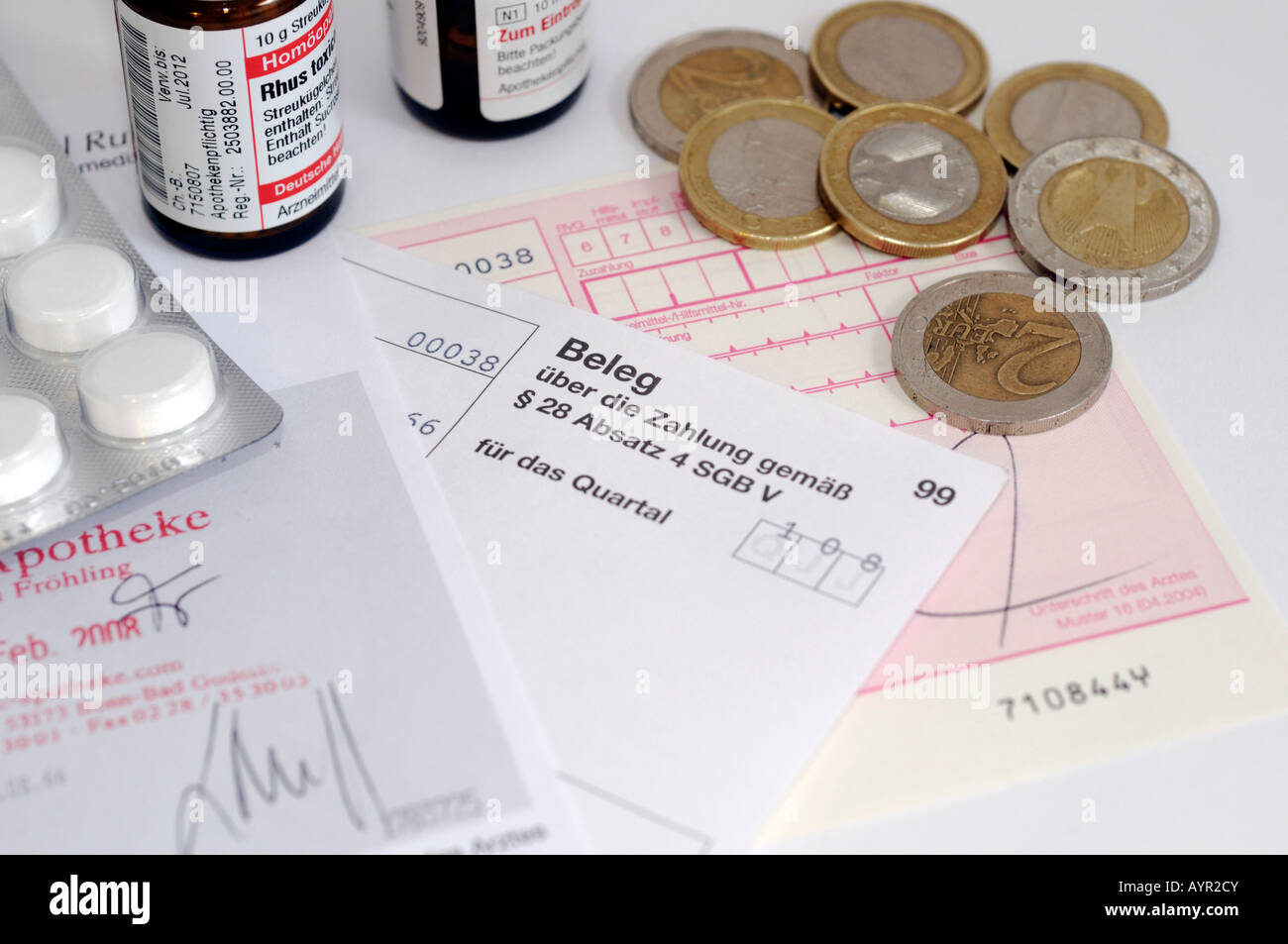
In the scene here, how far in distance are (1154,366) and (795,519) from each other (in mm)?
241

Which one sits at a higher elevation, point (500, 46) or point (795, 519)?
point (500, 46)

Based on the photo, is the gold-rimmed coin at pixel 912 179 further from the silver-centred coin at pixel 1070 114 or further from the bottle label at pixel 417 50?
the bottle label at pixel 417 50

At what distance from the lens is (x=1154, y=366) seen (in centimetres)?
75

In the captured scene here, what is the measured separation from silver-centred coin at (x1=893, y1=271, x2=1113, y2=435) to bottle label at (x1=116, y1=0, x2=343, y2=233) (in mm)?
341

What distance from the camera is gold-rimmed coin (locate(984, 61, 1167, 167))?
842 mm

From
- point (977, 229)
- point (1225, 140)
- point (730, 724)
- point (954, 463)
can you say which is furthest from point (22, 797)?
point (1225, 140)

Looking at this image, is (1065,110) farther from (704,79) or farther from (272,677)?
(272,677)

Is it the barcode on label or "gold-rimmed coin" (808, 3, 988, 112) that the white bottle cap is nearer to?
the barcode on label

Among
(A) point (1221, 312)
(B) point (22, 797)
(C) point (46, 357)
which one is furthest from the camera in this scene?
(A) point (1221, 312)

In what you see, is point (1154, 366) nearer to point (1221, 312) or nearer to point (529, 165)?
point (1221, 312)

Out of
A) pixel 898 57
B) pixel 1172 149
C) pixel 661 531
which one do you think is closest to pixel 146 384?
pixel 661 531

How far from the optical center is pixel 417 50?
2.59 ft
